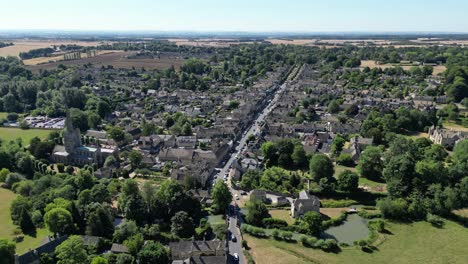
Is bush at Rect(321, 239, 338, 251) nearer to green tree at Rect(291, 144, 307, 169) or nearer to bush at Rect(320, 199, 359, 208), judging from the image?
bush at Rect(320, 199, 359, 208)

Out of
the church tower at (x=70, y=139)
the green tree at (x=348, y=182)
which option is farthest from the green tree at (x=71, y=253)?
the green tree at (x=348, y=182)

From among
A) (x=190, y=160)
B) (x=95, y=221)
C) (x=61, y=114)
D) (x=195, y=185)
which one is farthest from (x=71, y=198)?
(x=61, y=114)

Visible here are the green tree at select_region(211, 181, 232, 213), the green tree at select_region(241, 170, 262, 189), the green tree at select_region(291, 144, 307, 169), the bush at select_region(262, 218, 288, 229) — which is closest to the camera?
the bush at select_region(262, 218, 288, 229)

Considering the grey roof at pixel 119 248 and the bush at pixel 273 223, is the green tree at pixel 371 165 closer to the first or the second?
the bush at pixel 273 223

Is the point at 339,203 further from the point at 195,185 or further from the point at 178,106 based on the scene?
the point at 178,106

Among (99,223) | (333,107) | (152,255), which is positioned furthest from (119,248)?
(333,107)

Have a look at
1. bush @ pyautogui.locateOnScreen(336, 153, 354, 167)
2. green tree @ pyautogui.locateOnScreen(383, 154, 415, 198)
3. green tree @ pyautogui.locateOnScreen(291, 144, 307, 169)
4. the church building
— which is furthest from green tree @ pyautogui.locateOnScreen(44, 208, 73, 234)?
bush @ pyautogui.locateOnScreen(336, 153, 354, 167)
